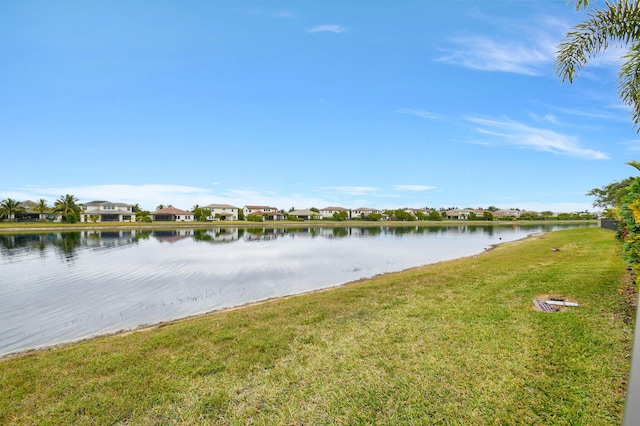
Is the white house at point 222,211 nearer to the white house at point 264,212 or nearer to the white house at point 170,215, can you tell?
the white house at point 264,212

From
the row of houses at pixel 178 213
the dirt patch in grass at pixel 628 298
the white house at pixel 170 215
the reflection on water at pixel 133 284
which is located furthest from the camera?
the white house at pixel 170 215

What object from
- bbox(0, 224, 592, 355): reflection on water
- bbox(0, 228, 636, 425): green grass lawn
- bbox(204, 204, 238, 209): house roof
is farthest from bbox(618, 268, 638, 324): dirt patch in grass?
bbox(204, 204, 238, 209): house roof

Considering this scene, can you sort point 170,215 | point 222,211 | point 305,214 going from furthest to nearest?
point 305,214 → point 222,211 → point 170,215

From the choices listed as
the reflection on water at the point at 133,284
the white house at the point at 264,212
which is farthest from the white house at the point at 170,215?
the reflection on water at the point at 133,284

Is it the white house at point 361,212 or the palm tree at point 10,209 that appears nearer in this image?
the palm tree at point 10,209

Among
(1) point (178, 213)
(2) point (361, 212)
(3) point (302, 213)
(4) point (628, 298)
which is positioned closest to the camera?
(4) point (628, 298)

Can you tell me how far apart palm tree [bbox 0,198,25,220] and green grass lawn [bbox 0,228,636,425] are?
103 m

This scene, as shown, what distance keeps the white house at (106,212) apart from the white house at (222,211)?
23540 mm

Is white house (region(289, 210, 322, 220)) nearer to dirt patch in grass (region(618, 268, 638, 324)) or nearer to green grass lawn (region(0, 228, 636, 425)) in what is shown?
dirt patch in grass (region(618, 268, 638, 324))

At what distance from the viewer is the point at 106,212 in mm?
92812

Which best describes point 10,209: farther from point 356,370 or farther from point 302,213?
point 356,370

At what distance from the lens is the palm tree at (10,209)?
8094 cm

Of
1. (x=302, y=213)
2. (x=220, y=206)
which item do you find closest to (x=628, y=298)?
(x=220, y=206)

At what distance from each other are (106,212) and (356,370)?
106568 millimetres
